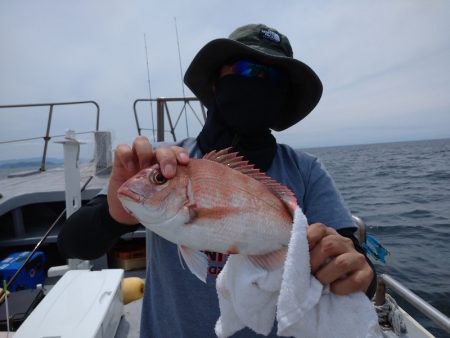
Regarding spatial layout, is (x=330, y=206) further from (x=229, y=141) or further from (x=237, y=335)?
(x=237, y=335)

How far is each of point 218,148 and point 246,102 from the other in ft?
1.09

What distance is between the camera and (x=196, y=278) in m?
1.75

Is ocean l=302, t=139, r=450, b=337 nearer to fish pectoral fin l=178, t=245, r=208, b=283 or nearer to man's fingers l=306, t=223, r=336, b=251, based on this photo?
man's fingers l=306, t=223, r=336, b=251

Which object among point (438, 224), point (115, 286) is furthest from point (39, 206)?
point (438, 224)

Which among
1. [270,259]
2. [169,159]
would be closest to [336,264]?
[270,259]

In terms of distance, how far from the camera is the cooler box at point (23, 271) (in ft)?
12.2

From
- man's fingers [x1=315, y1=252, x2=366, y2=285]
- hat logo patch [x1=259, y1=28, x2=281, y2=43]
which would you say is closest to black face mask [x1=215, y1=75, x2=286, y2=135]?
hat logo patch [x1=259, y1=28, x2=281, y2=43]

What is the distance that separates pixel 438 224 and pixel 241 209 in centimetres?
1110

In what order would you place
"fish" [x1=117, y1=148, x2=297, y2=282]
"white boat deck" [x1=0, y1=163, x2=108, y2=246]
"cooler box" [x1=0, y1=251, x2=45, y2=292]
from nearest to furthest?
"fish" [x1=117, y1=148, x2=297, y2=282] < "cooler box" [x1=0, y1=251, x2=45, y2=292] < "white boat deck" [x1=0, y1=163, x2=108, y2=246]

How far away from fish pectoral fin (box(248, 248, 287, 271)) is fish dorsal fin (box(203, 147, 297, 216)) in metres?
0.18

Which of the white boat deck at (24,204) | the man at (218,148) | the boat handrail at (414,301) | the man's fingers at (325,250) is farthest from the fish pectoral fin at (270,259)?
the white boat deck at (24,204)

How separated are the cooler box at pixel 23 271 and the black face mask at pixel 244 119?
10.8 ft

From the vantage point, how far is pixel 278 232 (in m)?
1.30

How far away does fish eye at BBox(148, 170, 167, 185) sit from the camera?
1.28 meters
